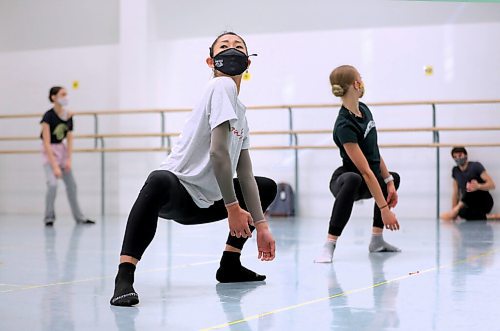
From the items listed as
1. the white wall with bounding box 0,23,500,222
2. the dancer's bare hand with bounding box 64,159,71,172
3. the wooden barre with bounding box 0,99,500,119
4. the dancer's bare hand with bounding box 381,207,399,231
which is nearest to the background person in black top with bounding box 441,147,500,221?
the white wall with bounding box 0,23,500,222

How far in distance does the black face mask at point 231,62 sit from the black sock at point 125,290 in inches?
32.3

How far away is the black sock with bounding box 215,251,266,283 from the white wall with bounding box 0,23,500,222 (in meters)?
6.55

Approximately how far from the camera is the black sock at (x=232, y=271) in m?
3.84

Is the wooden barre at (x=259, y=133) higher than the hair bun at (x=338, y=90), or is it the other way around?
the hair bun at (x=338, y=90)

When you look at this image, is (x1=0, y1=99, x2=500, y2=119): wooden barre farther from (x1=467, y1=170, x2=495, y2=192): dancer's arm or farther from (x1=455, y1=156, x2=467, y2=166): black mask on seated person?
(x1=467, y1=170, x2=495, y2=192): dancer's arm

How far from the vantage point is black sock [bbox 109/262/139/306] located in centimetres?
313

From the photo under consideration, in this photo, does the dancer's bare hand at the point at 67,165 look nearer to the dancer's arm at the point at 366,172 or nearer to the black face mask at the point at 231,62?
the dancer's arm at the point at 366,172

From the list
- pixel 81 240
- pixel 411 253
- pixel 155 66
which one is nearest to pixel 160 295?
pixel 411 253

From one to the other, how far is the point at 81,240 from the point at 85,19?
5833 mm

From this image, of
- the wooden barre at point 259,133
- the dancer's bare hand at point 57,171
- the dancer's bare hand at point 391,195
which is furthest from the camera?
the wooden barre at point 259,133

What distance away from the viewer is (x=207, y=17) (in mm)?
11203

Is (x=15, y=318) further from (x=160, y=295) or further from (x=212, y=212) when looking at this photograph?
(x=212, y=212)

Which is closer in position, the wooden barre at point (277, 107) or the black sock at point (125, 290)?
the black sock at point (125, 290)

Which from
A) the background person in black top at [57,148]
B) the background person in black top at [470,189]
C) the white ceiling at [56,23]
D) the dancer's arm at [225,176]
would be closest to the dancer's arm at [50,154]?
the background person in black top at [57,148]
